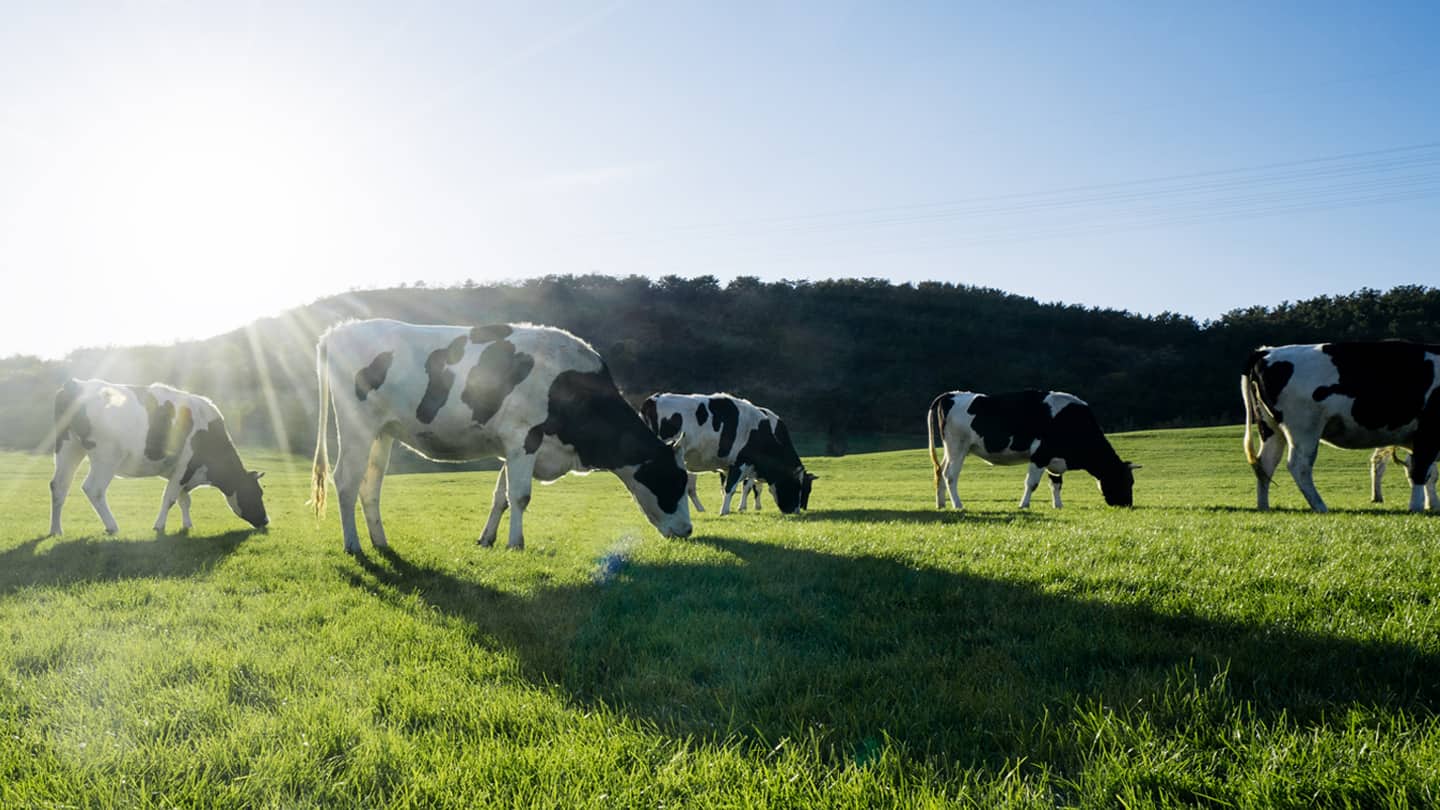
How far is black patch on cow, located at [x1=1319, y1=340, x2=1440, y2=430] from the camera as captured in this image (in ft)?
42.9

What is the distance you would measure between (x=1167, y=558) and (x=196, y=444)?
49.8 feet

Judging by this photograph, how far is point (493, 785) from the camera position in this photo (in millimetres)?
2664

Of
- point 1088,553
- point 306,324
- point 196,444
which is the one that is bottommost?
point 1088,553

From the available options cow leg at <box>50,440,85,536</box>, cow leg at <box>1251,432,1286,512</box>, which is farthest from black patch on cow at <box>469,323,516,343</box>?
cow leg at <box>1251,432,1286,512</box>

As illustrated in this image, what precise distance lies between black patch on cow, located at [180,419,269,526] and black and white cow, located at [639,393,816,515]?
7.81m

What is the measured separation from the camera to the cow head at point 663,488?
9.92 m

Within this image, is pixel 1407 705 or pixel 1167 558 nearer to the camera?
pixel 1407 705

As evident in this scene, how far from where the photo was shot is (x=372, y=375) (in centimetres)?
957

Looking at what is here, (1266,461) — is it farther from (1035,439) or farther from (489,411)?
(489,411)

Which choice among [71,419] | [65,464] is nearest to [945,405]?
[71,419]

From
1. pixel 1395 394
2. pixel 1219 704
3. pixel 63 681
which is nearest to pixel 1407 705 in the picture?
pixel 1219 704

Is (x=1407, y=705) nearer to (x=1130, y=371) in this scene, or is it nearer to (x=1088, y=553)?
(x=1088, y=553)

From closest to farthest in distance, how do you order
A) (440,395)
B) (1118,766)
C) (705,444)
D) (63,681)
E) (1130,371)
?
1. (1118,766)
2. (63,681)
3. (440,395)
4. (705,444)
5. (1130,371)

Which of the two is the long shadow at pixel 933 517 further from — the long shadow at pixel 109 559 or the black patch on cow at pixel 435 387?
the long shadow at pixel 109 559
